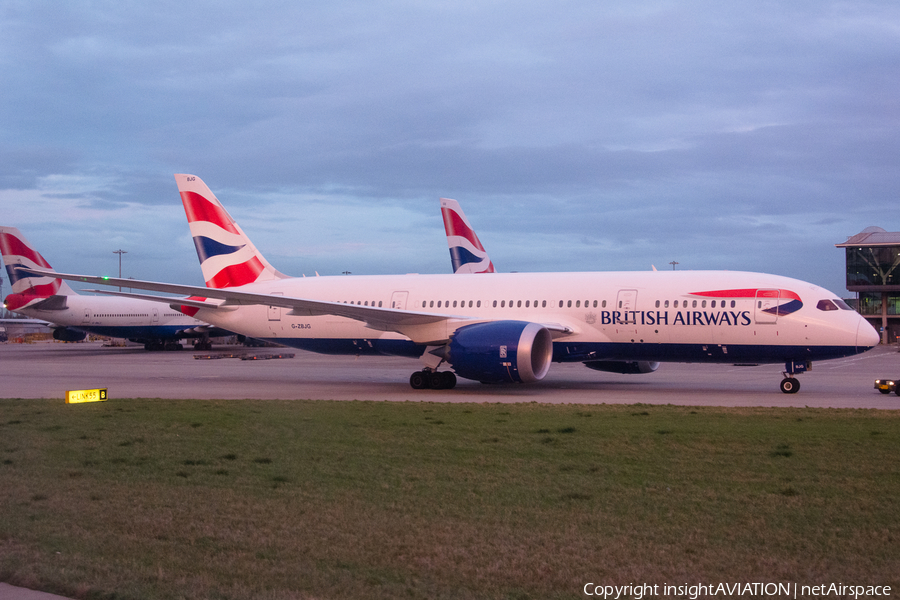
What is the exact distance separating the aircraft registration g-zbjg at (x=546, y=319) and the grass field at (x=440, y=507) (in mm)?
6349

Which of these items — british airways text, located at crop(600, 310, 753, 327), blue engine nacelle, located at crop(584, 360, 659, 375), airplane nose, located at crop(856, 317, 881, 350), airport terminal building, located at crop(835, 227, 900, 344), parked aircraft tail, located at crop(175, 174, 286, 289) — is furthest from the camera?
airport terminal building, located at crop(835, 227, 900, 344)

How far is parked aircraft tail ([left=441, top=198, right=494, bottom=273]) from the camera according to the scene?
35.9 metres

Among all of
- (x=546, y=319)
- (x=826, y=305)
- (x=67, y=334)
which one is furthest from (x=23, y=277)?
(x=826, y=305)

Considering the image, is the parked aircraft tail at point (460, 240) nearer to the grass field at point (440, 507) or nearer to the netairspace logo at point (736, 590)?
the grass field at point (440, 507)

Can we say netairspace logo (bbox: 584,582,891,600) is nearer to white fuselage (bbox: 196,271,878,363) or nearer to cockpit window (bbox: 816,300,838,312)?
white fuselage (bbox: 196,271,878,363)

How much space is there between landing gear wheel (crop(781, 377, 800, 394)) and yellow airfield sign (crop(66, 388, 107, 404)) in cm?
1456

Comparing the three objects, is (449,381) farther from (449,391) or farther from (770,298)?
(770,298)

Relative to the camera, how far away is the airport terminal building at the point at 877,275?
77.4 meters

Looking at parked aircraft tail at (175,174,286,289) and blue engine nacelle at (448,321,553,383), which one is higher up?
parked aircraft tail at (175,174,286,289)

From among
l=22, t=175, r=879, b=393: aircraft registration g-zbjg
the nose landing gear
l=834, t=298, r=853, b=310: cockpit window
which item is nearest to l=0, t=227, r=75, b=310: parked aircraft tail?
l=22, t=175, r=879, b=393: aircraft registration g-zbjg

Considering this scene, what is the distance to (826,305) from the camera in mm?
17656

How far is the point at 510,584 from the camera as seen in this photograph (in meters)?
4.77

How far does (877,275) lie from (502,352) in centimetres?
7361

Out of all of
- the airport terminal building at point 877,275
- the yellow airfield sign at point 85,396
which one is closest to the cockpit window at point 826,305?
the yellow airfield sign at point 85,396
